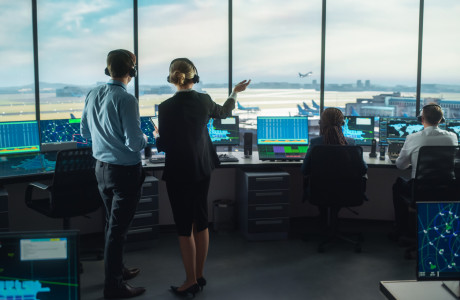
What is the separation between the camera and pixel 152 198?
454cm

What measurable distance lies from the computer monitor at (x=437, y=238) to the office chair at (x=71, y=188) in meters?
2.79

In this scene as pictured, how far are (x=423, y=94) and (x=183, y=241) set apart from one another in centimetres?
370

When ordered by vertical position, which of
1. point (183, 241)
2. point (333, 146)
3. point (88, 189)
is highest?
point (333, 146)

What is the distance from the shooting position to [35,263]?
1.24 m

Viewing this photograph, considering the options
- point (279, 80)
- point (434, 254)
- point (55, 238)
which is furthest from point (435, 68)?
point (55, 238)

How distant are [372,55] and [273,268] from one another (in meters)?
3.08

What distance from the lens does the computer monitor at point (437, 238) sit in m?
1.63

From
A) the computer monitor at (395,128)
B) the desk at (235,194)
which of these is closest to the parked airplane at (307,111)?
the desk at (235,194)

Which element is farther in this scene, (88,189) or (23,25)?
(23,25)

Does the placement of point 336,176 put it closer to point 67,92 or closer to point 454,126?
point 454,126

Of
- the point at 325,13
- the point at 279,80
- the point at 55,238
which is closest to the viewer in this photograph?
the point at 55,238

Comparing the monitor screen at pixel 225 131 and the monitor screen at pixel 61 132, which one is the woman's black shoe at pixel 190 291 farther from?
the monitor screen at pixel 225 131

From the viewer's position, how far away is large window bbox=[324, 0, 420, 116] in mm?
5512

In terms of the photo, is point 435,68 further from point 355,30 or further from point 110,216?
point 110,216
